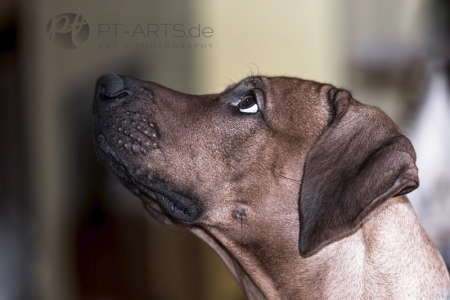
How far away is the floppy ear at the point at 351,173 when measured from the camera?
1153 mm

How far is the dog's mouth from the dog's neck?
18cm

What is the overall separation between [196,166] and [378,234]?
0.69 metres

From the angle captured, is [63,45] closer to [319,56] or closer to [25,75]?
[25,75]

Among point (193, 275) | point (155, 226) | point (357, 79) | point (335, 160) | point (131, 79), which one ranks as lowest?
point (193, 275)

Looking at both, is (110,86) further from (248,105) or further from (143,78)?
(143,78)

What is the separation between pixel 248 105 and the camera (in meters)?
1.66

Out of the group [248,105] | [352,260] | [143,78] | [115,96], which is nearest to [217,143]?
[248,105]

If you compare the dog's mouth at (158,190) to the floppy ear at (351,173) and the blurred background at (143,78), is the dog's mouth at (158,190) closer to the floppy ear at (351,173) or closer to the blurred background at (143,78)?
the floppy ear at (351,173)

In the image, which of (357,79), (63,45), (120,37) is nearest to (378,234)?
(120,37)

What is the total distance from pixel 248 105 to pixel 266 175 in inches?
11.8

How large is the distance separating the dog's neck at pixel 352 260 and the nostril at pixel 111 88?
658 millimetres

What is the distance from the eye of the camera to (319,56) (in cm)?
454

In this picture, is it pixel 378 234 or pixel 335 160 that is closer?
pixel 335 160

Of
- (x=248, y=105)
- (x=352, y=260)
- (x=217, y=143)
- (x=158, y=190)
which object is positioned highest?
(x=248, y=105)
